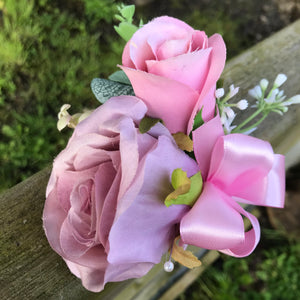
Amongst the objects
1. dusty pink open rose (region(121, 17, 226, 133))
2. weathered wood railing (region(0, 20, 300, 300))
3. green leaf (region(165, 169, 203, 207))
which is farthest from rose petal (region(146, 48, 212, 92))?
weathered wood railing (region(0, 20, 300, 300))

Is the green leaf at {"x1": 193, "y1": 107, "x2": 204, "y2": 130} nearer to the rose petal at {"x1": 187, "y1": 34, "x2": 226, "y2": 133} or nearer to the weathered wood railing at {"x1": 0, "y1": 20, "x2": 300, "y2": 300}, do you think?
the rose petal at {"x1": 187, "y1": 34, "x2": 226, "y2": 133}

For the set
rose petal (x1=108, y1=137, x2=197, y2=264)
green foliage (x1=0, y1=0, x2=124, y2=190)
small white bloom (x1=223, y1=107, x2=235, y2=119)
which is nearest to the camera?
rose petal (x1=108, y1=137, x2=197, y2=264)

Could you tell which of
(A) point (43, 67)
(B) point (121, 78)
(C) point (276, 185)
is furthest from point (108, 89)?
(A) point (43, 67)

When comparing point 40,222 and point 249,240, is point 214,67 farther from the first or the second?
point 40,222

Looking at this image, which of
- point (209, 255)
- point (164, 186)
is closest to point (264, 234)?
point (209, 255)

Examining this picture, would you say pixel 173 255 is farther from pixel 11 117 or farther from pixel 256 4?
pixel 256 4
